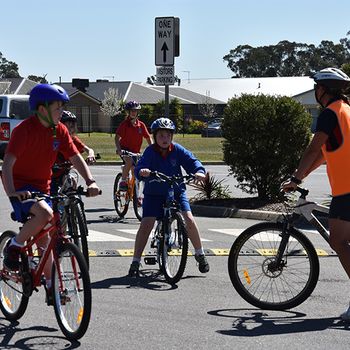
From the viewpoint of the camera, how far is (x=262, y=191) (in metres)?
15.6

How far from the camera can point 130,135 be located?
14727 millimetres

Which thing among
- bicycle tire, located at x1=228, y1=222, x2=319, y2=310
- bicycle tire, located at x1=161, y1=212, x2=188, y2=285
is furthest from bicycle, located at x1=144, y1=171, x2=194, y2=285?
bicycle tire, located at x1=228, y1=222, x2=319, y2=310

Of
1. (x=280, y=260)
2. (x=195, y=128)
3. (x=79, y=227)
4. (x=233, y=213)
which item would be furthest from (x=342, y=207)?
(x=195, y=128)

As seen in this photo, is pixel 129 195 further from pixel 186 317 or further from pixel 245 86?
pixel 245 86

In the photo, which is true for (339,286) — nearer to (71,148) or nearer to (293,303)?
(293,303)

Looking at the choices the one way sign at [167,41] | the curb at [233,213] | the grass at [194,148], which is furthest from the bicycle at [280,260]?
the grass at [194,148]

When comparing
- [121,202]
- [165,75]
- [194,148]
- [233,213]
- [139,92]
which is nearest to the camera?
[121,202]

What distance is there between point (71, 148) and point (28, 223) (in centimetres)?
77

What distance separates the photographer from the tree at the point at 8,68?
145 meters

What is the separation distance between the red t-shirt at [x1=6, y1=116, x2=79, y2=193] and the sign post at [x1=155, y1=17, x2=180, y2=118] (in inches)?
369

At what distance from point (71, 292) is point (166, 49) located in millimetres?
10355

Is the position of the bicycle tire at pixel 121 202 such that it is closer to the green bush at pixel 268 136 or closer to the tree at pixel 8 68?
the green bush at pixel 268 136

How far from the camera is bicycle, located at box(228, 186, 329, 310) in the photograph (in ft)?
24.9

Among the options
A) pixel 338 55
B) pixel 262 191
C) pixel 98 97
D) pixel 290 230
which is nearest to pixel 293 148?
pixel 262 191
